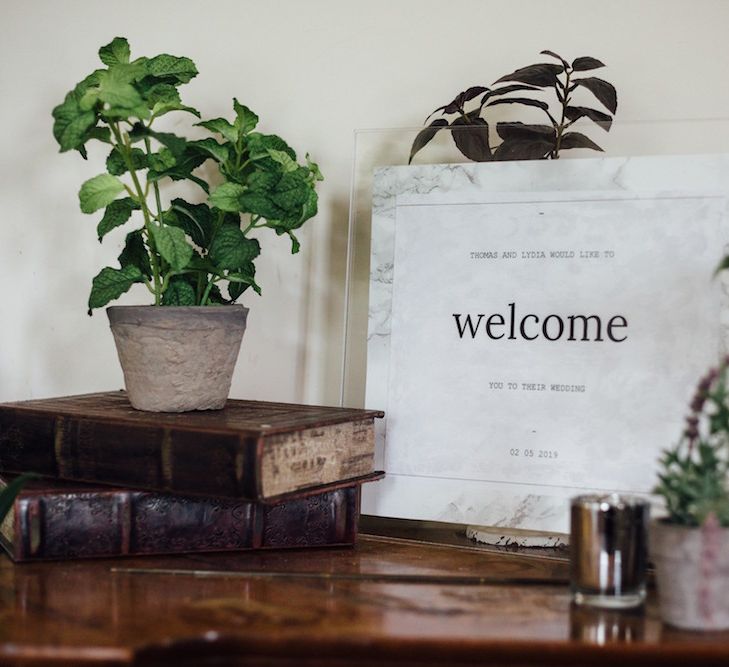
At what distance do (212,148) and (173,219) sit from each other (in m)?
0.08

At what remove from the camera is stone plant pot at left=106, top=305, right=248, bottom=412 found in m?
0.82

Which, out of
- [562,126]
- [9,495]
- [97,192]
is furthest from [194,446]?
[562,126]

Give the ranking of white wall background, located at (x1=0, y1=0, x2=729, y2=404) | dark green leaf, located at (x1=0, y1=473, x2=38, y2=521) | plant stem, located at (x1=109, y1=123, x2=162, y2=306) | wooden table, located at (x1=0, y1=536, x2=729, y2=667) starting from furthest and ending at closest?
white wall background, located at (x1=0, y1=0, x2=729, y2=404) → plant stem, located at (x1=109, y1=123, x2=162, y2=306) → dark green leaf, located at (x1=0, y1=473, x2=38, y2=521) → wooden table, located at (x1=0, y1=536, x2=729, y2=667)

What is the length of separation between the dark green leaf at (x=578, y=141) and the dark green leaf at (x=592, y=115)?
0.06ft

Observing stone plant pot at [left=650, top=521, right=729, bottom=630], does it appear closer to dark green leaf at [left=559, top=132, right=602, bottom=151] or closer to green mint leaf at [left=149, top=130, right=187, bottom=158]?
dark green leaf at [left=559, top=132, right=602, bottom=151]

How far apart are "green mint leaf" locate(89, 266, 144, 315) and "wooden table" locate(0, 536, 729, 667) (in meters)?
0.24

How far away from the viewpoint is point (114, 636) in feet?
1.86

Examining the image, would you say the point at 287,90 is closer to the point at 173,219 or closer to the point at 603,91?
the point at 173,219

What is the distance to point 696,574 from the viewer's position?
1.93ft

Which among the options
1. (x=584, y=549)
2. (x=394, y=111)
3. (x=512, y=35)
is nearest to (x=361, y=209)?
(x=394, y=111)

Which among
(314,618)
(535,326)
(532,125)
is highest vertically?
(532,125)

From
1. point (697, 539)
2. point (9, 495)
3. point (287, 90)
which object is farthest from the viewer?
point (287, 90)

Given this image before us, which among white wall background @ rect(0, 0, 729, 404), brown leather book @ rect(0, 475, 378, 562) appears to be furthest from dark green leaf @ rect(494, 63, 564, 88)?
brown leather book @ rect(0, 475, 378, 562)

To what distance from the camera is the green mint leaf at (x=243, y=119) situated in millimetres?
877
